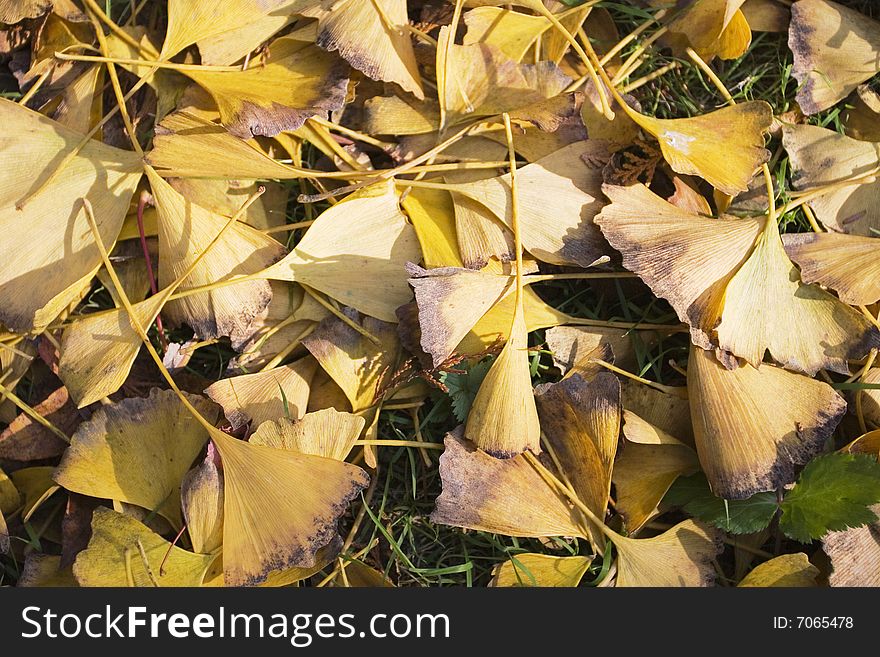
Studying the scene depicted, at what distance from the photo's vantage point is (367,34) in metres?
0.85

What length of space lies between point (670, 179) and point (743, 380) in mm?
237

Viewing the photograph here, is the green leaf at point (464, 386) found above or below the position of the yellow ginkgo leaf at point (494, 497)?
above

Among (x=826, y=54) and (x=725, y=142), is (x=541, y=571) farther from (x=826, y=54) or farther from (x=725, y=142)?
(x=826, y=54)

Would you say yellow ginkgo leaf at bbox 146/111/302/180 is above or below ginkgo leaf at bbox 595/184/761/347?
above

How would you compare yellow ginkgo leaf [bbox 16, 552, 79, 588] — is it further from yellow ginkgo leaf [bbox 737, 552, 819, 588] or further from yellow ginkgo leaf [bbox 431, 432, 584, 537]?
yellow ginkgo leaf [bbox 737, 552, 819, 588]

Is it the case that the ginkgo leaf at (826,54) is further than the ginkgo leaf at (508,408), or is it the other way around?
the ginkgo leaf at (826,54)

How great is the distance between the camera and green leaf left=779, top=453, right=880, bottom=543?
806mm

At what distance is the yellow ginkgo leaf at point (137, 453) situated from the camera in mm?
853

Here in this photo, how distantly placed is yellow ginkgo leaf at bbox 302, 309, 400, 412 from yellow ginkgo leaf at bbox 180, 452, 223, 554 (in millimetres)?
158

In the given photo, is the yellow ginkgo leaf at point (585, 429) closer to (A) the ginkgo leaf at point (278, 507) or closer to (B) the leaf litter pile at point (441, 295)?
(B) the leaf litter pile at point (441, 295)

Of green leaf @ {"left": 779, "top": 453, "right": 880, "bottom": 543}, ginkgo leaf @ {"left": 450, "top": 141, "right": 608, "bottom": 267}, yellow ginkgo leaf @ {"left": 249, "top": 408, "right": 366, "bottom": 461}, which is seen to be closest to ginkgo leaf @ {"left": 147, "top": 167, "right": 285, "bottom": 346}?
yellow ginkgo leaf @ {"left": 249, "top": 408, "right": 366, "bottom": 461}

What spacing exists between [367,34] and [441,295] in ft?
0.93

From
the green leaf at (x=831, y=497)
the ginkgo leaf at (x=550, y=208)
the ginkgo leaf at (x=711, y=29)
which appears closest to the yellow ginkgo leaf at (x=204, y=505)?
the ginkgo leaf at (x=550, y=208)

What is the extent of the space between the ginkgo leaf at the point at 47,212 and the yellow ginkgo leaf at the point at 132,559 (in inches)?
9.0
